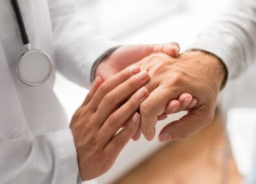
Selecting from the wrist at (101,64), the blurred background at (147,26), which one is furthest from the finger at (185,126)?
the blurred background at (147,26)

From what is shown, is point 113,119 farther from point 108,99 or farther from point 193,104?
point 193,104

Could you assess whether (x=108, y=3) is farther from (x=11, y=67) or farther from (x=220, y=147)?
(x=11, y=67)

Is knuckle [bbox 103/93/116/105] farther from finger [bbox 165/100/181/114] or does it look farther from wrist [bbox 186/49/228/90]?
wrist [bbox 186/49/228/90]

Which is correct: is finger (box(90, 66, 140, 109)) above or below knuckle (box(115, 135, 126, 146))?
above

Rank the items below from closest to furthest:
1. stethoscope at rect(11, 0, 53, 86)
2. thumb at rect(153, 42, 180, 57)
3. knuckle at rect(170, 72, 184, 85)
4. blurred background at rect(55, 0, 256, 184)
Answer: stethoscope at rect(11, 0, 53, 86) < knuckle at rect(170, 72, 184, 85) < thumb at rect(153, 42, 180, 57) < blurred background at rect(55, 0, 256, 184)

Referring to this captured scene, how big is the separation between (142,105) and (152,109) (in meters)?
0.02

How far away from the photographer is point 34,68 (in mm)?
779

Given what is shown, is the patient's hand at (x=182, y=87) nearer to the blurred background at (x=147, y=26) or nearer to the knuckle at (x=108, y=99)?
the knuckle at (x=108, y=99)

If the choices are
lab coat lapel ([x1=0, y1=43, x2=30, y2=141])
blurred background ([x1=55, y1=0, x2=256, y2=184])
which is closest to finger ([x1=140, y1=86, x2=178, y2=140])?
lab coat lapel ([x1=0, y1=43, x2=30, y2=141])

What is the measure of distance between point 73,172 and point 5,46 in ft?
0.94

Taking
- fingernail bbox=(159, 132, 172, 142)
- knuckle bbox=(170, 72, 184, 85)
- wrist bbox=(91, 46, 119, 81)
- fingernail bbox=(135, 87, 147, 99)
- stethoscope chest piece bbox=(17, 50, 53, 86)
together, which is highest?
stethoscope chest piece bbox=(17, 50, 53, 86)

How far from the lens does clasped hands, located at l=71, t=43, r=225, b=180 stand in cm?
79

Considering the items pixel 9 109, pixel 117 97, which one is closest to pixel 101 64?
pixel 117 97

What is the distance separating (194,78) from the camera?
2.81 feet
